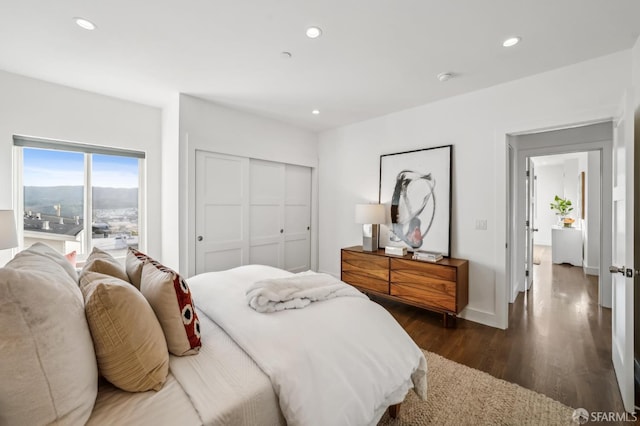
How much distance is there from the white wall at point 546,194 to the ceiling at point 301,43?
6754 mm

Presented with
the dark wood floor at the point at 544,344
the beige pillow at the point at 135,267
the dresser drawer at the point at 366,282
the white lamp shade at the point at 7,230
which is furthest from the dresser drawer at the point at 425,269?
the white lamp shade at the point at 7,230

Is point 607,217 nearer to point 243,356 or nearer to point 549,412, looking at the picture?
point 549,412

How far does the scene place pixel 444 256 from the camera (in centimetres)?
321

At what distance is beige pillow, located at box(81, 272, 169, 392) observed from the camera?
3.20ft

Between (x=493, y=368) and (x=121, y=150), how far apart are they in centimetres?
445

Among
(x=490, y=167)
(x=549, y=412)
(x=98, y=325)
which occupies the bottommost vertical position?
(x=549, y=412)

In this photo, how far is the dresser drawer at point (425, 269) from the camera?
2812 mm

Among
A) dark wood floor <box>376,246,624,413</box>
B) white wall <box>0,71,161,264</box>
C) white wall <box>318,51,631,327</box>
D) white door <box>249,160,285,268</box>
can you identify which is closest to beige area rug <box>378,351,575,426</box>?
dark wood floor <box>376,246,624,413</box>

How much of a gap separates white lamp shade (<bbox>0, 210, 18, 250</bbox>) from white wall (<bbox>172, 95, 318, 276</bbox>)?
1.29 metres

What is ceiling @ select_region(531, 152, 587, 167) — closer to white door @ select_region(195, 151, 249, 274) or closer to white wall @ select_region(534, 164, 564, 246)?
white wall @ select_region(534, 164, 564, 246)

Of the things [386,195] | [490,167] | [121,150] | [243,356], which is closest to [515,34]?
[490,167]

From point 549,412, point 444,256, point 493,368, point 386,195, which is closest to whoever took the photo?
point 549,412

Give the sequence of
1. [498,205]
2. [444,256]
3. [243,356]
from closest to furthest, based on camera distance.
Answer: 1. [243,356]
2. [498,205]
3. [444,256]

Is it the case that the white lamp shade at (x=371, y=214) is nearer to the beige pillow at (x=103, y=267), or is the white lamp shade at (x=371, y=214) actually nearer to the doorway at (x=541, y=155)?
the doorway at (x=541, y=155)
